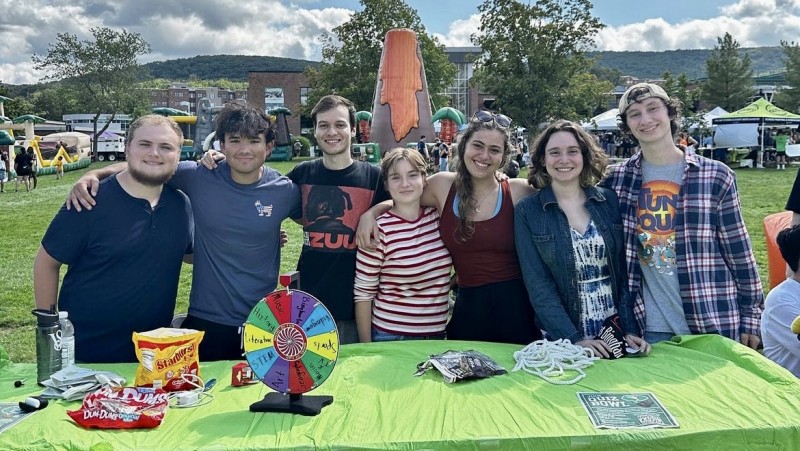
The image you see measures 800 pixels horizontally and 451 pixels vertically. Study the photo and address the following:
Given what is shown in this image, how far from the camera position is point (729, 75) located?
40.7m

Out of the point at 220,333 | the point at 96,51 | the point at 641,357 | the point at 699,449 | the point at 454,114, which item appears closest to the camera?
the point at 699,449

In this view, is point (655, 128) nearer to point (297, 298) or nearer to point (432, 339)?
point (432, 339)

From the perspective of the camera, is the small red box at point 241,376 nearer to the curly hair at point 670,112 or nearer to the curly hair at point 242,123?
the curly hair at point 242,123

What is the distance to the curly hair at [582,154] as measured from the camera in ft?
9.74

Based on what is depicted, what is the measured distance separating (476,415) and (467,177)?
124 centimetres

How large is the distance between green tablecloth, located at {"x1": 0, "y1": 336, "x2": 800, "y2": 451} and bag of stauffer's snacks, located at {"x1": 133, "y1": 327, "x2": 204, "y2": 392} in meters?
0.16

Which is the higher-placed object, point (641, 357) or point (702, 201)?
point (702, 201)

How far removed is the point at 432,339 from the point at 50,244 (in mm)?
1787

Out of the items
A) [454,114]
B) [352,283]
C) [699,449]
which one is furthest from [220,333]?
[454,114]

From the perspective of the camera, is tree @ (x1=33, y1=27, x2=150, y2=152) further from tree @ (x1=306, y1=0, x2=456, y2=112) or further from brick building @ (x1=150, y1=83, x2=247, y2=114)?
brick building @ (x1=150, y1=83, x2=247, y2=114)

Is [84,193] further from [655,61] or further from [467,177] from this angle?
[655,61]

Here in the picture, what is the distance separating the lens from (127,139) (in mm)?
3078

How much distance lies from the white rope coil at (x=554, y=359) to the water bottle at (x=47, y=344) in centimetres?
179

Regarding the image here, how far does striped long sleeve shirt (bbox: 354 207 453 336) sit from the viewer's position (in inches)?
120
